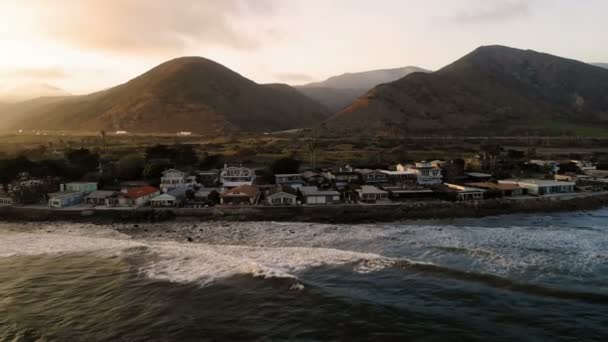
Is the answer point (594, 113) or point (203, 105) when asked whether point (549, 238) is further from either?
point (594, 113)

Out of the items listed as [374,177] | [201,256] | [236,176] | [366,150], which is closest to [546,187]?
[374,177]

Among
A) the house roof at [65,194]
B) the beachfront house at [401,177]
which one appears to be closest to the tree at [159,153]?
the house roof at [65,194]

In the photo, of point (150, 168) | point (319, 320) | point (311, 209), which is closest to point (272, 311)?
point (319, 320)

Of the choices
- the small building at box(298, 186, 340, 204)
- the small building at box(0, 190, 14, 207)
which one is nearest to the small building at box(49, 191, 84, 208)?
the small building at box(0, 190, 14, 207)

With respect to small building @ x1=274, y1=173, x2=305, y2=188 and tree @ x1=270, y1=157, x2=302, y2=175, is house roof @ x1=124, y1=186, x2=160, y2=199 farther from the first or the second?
tree @ x1=270, y1=157, x2=302, y2=175

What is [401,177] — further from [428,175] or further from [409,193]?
[409,193]

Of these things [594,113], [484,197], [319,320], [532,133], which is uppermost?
[594,113]

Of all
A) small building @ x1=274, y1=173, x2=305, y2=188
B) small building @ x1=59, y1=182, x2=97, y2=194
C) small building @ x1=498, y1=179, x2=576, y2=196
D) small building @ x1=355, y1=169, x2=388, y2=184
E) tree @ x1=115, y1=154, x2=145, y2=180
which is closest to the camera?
small building @ x1=59, y1=182, x2=97, y2=194
